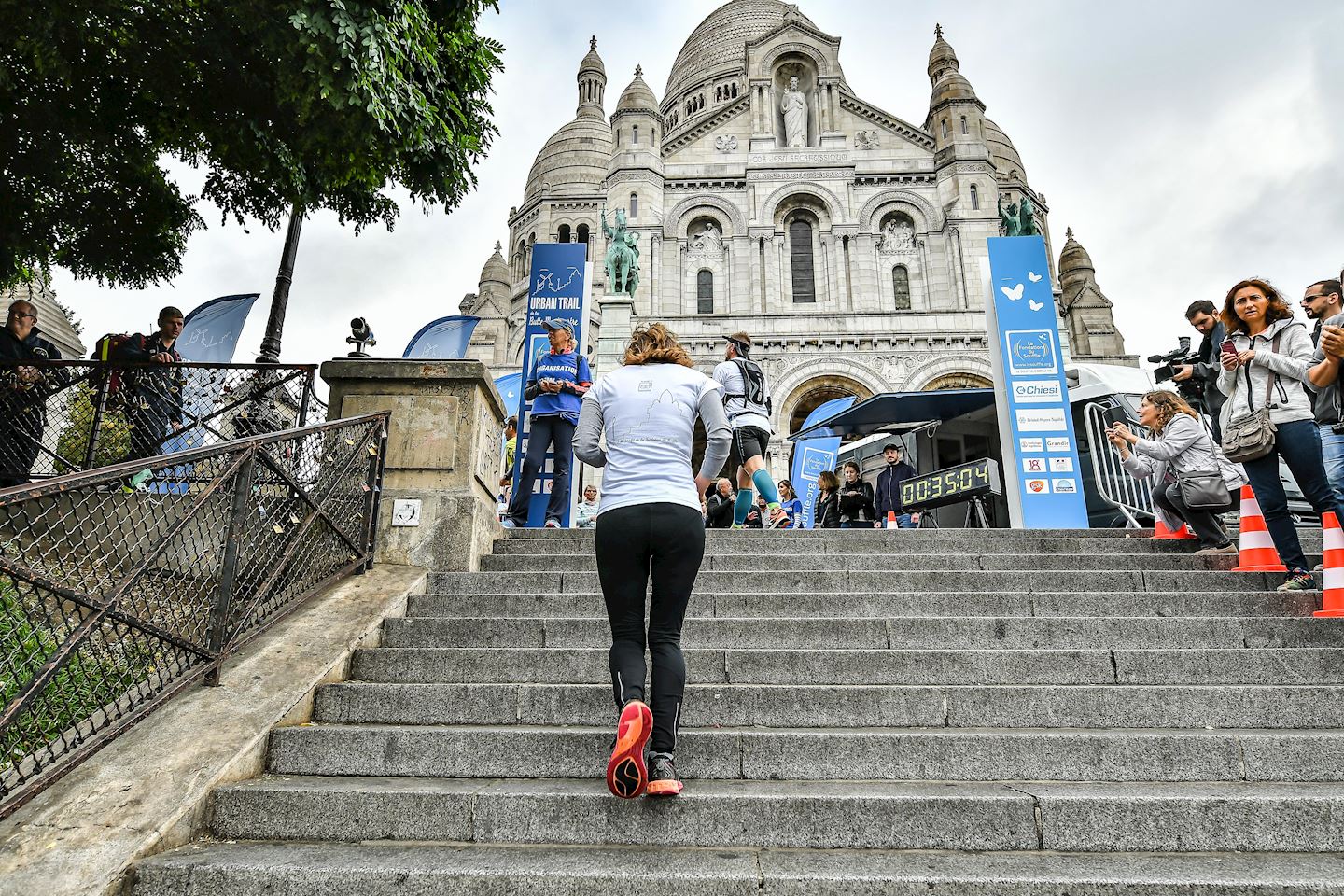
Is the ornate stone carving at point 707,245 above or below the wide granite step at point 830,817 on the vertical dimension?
above

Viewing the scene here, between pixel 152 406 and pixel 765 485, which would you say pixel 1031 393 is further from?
pixel 152 406

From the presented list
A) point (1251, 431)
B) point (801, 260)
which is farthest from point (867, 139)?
point (1251, 431)

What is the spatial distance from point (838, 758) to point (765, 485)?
10.3 ft

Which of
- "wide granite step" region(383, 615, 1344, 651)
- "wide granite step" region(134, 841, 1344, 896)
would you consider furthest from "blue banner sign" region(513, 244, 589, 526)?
"wide granite step" region(134, 841, 1344, 896)

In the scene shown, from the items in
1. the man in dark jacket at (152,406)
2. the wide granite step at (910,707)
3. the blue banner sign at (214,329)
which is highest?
the blue banner sign at (214,329)

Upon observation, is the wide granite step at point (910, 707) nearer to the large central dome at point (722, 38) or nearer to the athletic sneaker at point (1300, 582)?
the athletic sneaker at point (1300, 582)

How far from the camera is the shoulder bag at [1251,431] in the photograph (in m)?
4.05

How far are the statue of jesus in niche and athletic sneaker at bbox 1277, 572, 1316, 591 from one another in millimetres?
25320

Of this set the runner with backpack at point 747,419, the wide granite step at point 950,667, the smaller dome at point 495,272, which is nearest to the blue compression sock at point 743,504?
the runner with backpack at point 747,419

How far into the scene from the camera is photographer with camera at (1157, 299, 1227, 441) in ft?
19.8

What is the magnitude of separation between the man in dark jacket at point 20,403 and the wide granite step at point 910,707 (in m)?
4.16

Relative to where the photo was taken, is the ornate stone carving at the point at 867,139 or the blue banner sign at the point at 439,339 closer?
the blue banner sign at the point at 439,339

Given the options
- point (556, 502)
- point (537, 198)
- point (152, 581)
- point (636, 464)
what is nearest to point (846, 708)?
point (636, 464)

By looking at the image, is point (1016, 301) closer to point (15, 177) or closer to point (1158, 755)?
point (1158, 755)
